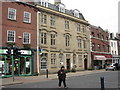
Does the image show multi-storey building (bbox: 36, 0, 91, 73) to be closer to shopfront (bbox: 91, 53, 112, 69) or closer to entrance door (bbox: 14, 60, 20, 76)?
shopfront (bbox: 91, 53, 112, 69)

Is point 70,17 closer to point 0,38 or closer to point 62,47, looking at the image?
point 62,47

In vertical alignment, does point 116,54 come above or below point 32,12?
below

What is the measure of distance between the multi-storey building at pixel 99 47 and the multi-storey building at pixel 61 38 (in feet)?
8.95

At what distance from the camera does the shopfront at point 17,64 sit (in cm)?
2397

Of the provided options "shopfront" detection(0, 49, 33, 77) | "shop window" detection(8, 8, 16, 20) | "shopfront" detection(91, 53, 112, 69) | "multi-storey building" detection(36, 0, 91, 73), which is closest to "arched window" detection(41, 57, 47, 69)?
"multi-storey building" detection(36, 0, 91, 73)

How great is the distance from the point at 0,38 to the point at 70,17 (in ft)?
51.4

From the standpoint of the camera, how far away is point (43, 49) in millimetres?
29516

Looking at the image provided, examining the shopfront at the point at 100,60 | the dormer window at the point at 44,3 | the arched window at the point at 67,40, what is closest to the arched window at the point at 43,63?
the arched window at the point at 67,40

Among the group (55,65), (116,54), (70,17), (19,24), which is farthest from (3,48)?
(116,54)

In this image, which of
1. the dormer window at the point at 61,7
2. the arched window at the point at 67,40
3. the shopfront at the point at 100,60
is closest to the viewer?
the arched window at the point at 67,40

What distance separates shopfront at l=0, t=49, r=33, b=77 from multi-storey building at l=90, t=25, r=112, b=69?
62.6 ft

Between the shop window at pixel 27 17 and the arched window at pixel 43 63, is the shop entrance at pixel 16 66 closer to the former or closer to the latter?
the arched window at pixel 43 63

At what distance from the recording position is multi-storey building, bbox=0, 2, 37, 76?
2433cm

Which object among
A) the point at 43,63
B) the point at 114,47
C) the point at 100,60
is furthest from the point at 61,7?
the point at 114,47
